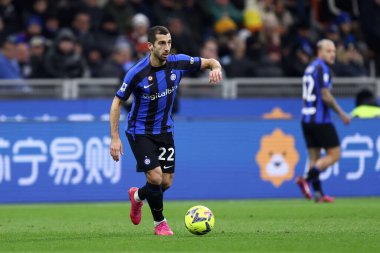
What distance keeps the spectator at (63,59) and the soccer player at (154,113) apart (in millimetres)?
8819

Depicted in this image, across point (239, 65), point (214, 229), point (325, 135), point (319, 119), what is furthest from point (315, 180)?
point (239, 65)

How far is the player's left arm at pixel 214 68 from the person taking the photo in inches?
423

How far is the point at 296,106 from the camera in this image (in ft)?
66.9

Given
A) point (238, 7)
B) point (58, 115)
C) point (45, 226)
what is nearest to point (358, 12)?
point (238, 7)

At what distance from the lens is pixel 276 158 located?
17.6 metres

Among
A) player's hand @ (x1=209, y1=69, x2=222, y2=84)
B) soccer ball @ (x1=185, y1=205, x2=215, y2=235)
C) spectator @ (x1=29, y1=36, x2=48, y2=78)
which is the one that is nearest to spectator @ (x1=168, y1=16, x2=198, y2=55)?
spectator @ (x1=29, y1=36, x2=48, y2=78)

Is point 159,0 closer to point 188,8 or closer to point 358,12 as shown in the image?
point 188,8

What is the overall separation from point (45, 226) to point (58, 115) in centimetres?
687

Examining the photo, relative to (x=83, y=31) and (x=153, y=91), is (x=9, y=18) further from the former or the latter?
(x=153, y=91)

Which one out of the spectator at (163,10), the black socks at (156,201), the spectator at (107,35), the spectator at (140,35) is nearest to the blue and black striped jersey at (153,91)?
the black socks at (156,201)

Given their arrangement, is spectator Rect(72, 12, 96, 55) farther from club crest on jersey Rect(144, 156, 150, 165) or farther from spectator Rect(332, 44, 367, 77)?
club crest on jersey Rect(144, 156, 150, 165)

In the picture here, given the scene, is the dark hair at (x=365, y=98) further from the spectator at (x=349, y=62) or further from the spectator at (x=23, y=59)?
the spectator at (x=23, y=59)

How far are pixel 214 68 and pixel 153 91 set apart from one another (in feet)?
2.26

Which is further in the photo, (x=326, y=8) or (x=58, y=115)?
(x=326, y=8)
